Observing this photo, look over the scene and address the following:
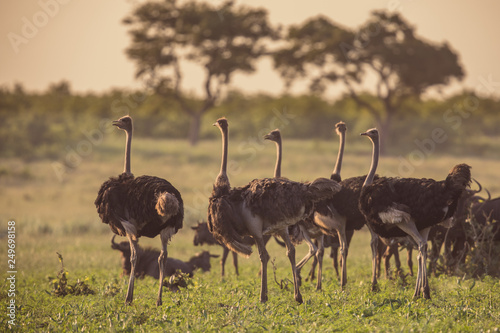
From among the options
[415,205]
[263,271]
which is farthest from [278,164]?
[415,205]

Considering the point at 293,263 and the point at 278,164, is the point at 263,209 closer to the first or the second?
the point at 293,263

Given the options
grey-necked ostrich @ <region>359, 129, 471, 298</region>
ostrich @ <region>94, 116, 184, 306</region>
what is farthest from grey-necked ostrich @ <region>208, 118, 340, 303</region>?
grey-necked ostrich @ <region>359, 129, 471, 298</region>

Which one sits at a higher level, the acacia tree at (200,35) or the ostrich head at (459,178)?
the acacia tree at (200,35)

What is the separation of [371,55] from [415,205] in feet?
97.3

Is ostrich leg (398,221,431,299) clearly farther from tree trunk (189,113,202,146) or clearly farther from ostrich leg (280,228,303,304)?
tree trunk (189,113,202,146)

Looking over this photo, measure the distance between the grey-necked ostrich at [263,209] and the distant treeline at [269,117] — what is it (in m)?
32.7

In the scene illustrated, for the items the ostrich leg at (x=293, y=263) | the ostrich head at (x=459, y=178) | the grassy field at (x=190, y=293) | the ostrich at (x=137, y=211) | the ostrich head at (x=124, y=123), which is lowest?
the grassy field at (x=190, y=293)

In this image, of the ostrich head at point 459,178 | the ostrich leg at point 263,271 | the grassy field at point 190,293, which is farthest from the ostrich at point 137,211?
the ostrich head at point 459,178

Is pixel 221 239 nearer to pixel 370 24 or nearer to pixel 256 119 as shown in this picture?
pixel 370 24

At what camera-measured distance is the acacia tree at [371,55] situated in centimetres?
3709

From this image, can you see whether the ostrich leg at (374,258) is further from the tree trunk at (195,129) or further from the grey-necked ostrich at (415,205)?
the tree trunk at (195,129)

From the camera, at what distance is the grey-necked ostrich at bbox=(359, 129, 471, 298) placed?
337 inches

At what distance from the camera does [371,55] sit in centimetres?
3728

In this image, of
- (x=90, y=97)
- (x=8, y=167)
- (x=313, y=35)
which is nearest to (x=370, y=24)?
(x=313, y=35)
